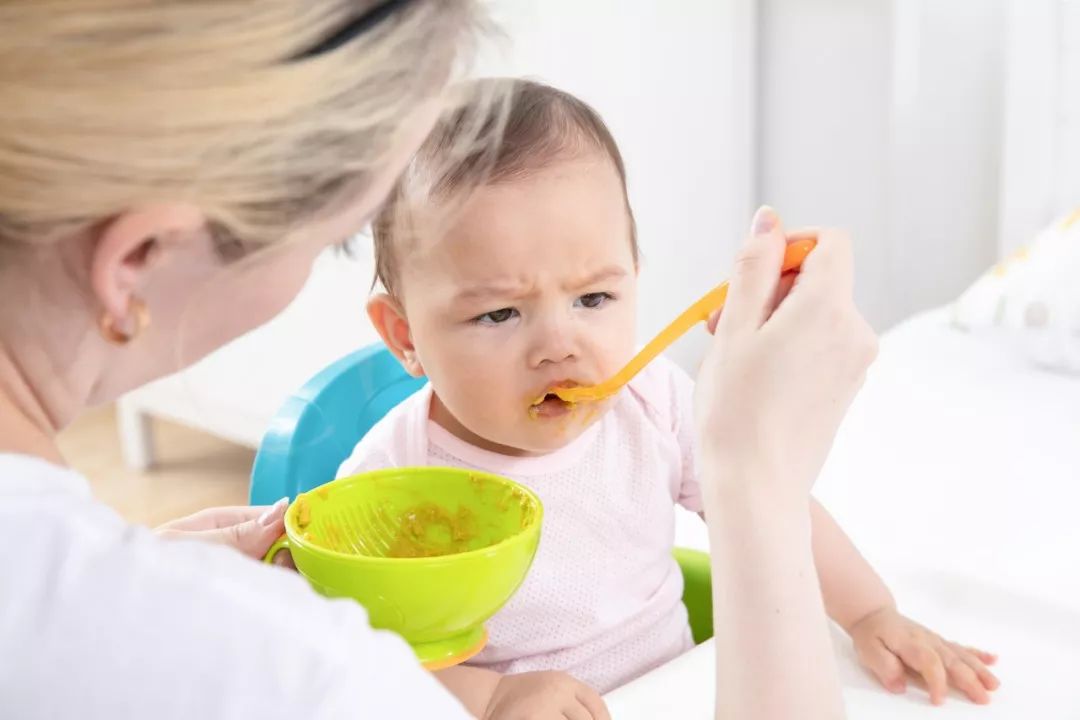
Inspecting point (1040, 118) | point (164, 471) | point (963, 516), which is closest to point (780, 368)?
point (963, 516)

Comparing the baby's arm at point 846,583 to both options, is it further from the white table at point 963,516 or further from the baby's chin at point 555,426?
the baby's chin at point 555,426

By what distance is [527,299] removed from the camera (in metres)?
0.77

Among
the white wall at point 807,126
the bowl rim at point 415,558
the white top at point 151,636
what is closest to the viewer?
the white top at point 151,636

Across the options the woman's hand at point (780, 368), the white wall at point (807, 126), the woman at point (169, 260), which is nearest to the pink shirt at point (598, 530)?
the woman's hand at point (780, 368)

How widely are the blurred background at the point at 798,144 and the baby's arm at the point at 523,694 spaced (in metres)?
0.93

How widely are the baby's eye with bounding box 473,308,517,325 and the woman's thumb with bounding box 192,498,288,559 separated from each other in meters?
0.16

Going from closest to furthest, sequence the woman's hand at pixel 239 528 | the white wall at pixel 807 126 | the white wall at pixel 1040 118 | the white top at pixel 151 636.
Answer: the white top at pixel 151 636 < the woman's hand at pixel 239 528 < the white wall at pixel 1040 118 < the white wall at pixel 807 126

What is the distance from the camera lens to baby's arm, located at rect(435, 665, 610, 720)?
0.66 m

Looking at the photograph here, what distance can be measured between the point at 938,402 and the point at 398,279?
65 centimetres

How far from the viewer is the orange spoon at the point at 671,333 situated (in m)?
0.67

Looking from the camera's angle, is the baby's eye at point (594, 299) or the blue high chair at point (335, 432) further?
the blue high chair at point (335, 432)

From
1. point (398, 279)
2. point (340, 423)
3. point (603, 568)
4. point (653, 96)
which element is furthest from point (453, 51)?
point (653, 96)

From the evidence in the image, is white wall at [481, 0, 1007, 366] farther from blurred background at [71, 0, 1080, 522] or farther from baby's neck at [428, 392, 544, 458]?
baby's neck at [428, 392, 544, 458]

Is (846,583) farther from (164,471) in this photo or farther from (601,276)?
(164,471)
